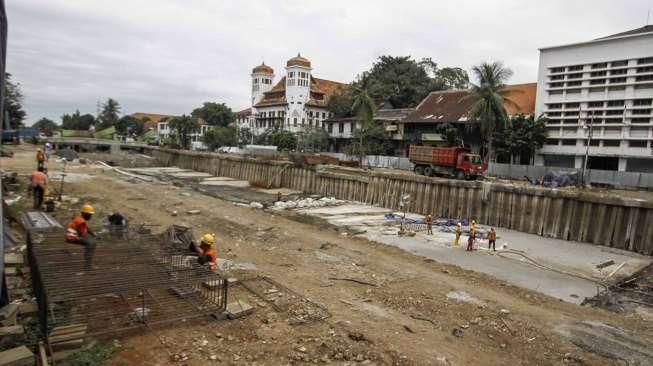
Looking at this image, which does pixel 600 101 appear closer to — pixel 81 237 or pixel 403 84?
pixel 403 84

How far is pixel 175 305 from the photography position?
26.0 feet

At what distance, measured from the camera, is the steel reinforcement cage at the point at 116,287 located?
674 centimetres

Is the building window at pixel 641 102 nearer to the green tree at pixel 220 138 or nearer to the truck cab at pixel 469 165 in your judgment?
the truck cab at pixel 469 165

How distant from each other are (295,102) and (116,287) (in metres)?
71.0

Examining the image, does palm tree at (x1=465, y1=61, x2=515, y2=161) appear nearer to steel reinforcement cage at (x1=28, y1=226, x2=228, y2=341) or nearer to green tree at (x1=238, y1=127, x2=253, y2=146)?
steel reinforcement cage at (x1=28, y1=226, x2=228, y2=341)

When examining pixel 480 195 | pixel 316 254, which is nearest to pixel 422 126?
pixel 480 195

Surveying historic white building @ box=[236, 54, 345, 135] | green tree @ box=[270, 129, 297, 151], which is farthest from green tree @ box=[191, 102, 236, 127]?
green tree @ box=[270, 129, 297, 151]

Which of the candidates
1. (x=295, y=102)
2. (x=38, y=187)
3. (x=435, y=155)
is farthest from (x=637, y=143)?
(x=295, y=102)

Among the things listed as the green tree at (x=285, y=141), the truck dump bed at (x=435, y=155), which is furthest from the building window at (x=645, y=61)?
the green tree at (x=285, y=141)

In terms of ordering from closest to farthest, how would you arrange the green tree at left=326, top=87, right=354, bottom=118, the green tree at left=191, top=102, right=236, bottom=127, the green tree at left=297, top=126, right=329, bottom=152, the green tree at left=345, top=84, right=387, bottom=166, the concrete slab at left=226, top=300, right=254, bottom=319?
the concrete slab at left=226, top=300, right=254, bottom=319
the green tree at left=345, top=84, right=387, bottom=166
the green tree at left=297, top=126, right=329, bottom=152
the green tree at left=326, top=87, right=354, bottom=118
the green tree at left=191, top=102, right=236, bottom=127

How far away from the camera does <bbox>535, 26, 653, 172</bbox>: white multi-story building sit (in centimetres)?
3581

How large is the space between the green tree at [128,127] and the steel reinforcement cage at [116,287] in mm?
110368

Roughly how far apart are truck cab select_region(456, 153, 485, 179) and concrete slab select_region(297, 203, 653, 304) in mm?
12579

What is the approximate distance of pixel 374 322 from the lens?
7.94 meters
